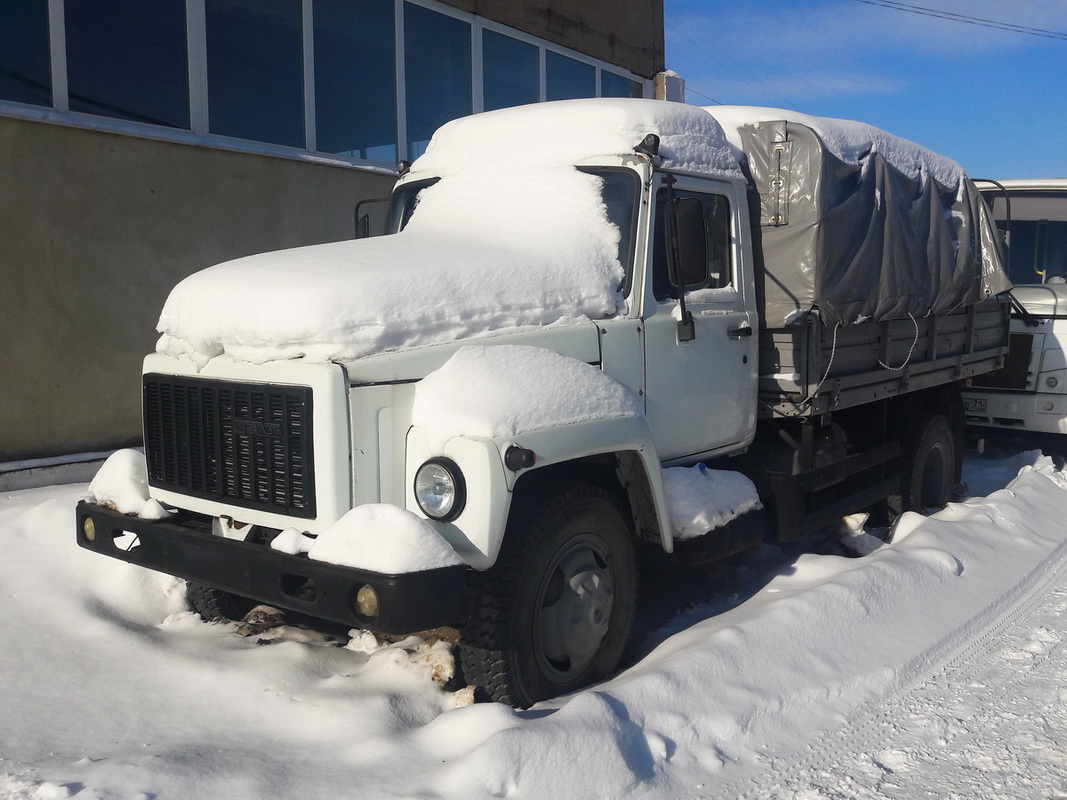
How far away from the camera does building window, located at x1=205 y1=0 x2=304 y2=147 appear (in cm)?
819

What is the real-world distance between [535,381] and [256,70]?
6268 millimetres

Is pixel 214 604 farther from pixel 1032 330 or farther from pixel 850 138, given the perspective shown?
pixel 1032 330

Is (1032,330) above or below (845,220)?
below

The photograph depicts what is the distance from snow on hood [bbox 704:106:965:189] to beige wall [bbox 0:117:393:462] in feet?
14.7

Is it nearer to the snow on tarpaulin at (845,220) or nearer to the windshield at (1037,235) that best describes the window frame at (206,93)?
the snow on tarpaulin at (845,220)

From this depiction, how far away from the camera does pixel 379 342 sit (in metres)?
3.45

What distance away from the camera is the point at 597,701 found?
3275 millimetres

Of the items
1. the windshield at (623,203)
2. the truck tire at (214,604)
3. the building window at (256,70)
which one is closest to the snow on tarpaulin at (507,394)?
the windshield at (623,203)

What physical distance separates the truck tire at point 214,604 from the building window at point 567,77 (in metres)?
9.06

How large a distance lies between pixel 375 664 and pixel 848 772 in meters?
1.92

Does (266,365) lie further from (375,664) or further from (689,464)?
(689,464)

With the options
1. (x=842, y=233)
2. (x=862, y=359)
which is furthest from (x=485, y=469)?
(x=862, y=359)

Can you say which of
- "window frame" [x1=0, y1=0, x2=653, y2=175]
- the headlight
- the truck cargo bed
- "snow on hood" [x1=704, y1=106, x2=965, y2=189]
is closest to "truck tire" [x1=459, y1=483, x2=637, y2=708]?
the headlight

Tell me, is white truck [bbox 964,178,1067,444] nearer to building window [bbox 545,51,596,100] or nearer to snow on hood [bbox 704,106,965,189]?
snow on hood [bbox 704,106,965,189]
